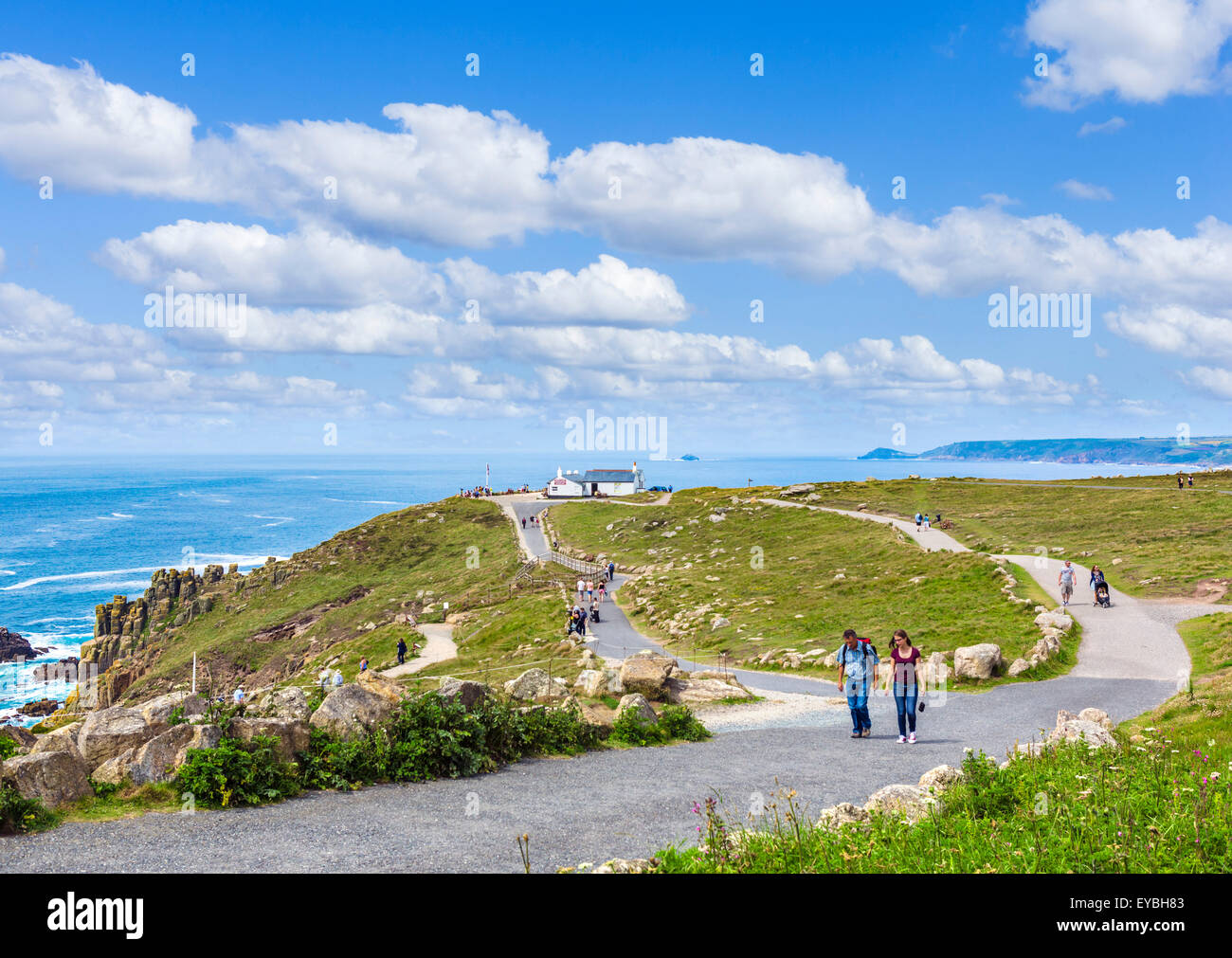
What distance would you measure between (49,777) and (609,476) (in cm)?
13249

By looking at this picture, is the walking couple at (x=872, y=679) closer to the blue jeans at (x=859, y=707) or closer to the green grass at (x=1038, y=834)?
the blue jeans at (x=859, y=707)

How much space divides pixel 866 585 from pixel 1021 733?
25481 millimetres

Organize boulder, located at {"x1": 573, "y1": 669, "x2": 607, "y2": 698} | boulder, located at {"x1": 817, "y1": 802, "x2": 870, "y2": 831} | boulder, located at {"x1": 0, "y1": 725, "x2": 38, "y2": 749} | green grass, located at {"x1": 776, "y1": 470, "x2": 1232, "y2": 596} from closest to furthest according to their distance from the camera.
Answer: boulder, located at {"x1": 817, "y1": 802, "x2": 870, "y2": 831}, boulder, located at {"x1": 0, "y1": 725, "x2": 38, "y2": 749}, boulder, located at {"x1": 573, "y1": 669, "x2": 607, "y2": 698}, green grass, located at {"x1": 776, "y1": 470, "x2": 1232, "y2": 596}

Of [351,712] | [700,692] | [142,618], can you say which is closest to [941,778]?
[351,712]

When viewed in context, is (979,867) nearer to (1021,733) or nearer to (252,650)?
(1021,733)

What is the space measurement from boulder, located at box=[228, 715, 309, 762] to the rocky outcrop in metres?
87.9

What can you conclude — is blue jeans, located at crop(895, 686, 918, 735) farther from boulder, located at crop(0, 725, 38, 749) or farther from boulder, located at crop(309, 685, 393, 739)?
boulder, located at crop(0, 725, 38, 749)

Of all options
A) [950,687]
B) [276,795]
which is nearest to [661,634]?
[950,687]

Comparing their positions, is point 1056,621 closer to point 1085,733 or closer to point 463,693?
point 1085,733

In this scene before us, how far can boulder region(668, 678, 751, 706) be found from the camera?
75.6 ft

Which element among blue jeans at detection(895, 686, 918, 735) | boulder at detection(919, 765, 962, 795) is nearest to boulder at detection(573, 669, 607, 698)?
blue jeans at detection(895, 686, 918, 735)

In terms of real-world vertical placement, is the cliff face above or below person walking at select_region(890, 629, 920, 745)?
below

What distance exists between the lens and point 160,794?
40.2 feet
